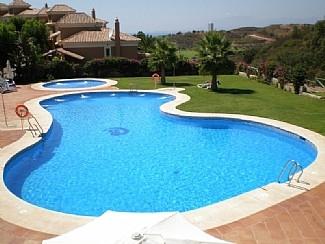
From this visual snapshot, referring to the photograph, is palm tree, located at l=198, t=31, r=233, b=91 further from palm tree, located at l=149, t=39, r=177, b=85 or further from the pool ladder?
the pool ladder

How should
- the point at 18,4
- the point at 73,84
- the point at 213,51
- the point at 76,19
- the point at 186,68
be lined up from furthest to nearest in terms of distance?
the point at 18,4 → the point at 76,19 → the point at 186,68 → the point at 73,84 → the point at 213,51

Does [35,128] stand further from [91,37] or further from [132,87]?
[91,37]

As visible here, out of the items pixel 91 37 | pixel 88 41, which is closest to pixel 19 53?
pixel 88 41

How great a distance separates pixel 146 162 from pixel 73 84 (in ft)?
66.7

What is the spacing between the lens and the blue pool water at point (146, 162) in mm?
11555

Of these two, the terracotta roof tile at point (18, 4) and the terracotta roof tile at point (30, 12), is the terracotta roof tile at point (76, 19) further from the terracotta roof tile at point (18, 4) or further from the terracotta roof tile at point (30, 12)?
the terracotta roof tile at point (18, 4)

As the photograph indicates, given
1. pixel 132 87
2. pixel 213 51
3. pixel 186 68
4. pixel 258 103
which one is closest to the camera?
pixel 258 103

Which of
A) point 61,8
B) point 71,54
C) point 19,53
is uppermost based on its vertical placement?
point 61,8

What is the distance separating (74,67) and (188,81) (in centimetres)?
1098

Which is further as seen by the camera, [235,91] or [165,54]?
[165,54]

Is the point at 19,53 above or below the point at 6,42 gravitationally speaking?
below

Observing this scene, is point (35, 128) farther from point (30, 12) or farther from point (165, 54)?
point (30, 12)

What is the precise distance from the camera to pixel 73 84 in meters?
33.0

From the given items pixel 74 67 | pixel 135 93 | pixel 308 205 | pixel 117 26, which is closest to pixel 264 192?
pixel 308 205
